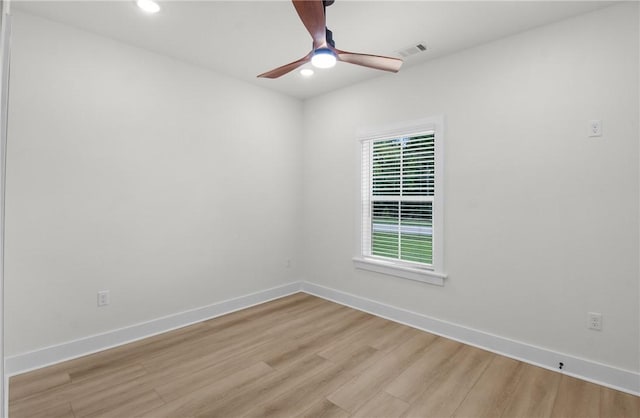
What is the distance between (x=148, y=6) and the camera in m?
2.43

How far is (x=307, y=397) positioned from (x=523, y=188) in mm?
2400

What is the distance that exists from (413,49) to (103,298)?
363cm

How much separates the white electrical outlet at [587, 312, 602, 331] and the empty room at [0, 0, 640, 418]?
1 centimetres

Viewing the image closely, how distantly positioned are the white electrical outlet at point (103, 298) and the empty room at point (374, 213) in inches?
0.6

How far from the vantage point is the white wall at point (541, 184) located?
2359mm

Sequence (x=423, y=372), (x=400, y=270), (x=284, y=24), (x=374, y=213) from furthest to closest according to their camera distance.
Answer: (x=374, y=213), (x=400, y=270), (x=284, y=24), (x=423, y=372)

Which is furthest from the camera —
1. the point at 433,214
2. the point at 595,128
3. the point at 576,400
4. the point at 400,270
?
the point at 400,270

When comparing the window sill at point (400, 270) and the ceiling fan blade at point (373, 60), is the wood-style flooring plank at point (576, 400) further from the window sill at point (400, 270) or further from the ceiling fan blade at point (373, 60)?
the ceiling fan blade at point (373, 60)

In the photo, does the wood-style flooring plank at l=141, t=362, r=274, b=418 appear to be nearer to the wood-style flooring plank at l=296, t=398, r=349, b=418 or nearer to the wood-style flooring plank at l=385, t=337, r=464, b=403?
the wood-style flooring plank at l=296, t=398, r=349, b=418

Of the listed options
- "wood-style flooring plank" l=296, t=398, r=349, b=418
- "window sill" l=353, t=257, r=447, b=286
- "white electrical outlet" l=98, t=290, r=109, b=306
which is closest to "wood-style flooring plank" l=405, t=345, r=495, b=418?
"wood-style flooring plank" l=296, t=398, r=349, b=418

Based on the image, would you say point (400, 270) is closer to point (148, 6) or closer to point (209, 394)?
point (209, 394)

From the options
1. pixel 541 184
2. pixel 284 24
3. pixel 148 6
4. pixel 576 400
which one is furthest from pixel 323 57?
pixel 576 400

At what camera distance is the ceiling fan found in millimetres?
1780

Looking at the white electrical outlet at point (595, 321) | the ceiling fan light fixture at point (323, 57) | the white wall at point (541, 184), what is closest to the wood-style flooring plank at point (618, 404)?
the white wall at point (541, 184)
